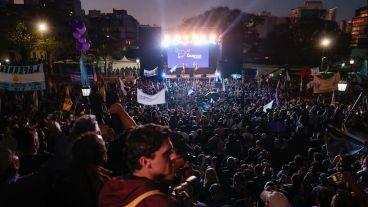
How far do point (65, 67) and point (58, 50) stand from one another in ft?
24.3

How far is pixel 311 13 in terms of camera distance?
70938 mm

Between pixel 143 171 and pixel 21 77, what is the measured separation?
9.76 meters

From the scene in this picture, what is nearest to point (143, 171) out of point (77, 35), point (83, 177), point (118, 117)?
point (83, 177)

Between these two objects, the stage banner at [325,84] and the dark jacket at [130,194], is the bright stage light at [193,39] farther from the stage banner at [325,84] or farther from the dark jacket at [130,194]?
the dark jacket at [130,194]

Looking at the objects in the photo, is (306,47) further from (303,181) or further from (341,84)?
(303,181)

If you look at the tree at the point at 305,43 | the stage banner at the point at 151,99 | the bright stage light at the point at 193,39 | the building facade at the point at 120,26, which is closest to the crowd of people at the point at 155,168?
the stage banner at the point at 151,99

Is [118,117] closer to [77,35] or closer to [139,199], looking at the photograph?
[139,199]

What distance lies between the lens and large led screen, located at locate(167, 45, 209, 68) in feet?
96.1

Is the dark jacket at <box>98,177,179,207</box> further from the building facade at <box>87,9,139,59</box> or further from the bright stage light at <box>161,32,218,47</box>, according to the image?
the building facade at <box>87,9,139,59</box>

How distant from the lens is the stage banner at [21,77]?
1059cm

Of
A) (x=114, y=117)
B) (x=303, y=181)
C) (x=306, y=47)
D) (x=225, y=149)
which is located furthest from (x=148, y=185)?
(x=306, y=47)

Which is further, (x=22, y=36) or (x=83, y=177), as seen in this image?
(x=22, y=36)

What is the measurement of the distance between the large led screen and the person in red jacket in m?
27.2

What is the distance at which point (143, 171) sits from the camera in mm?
2254
